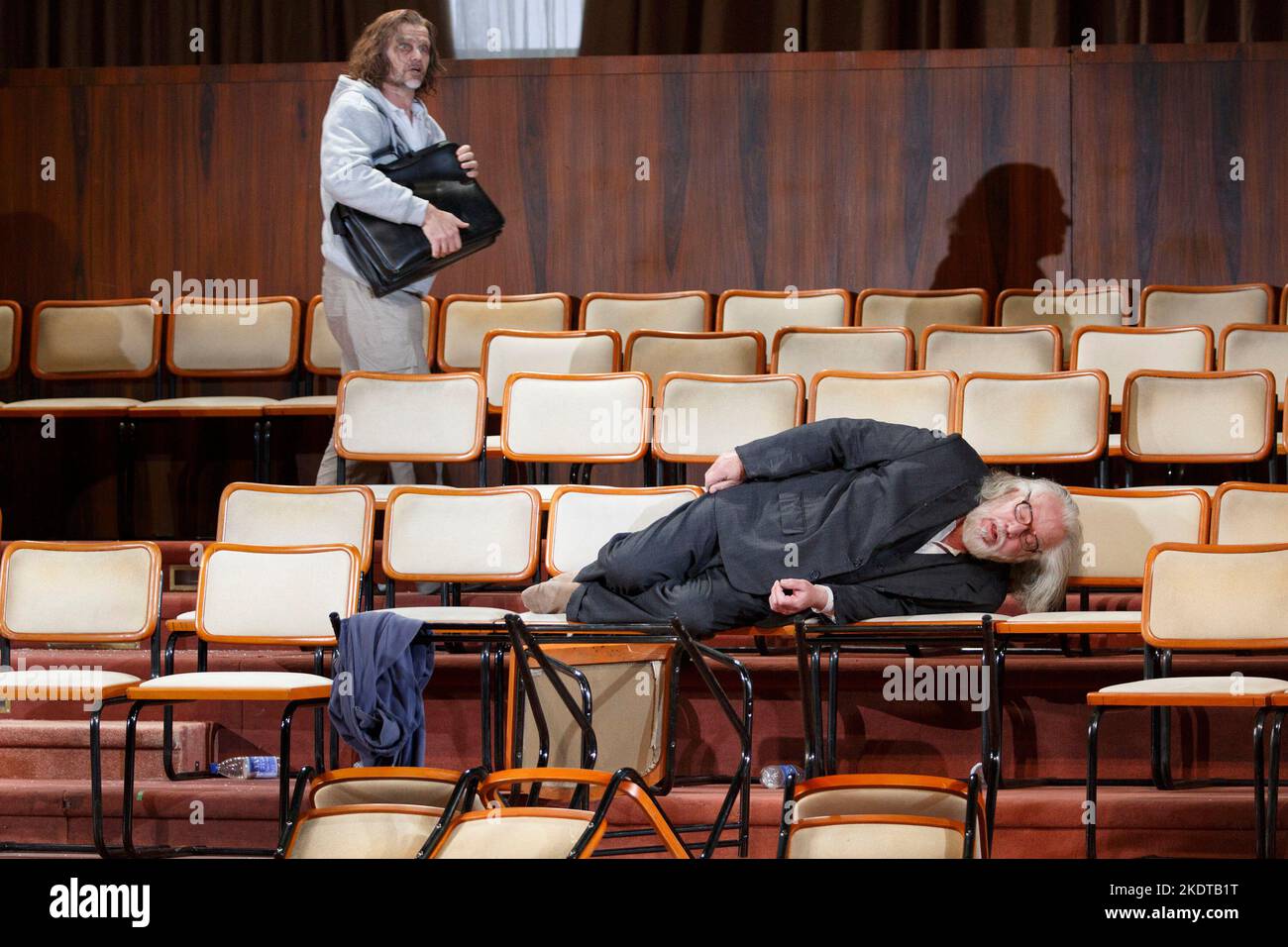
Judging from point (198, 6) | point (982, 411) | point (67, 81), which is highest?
point (198, 6)

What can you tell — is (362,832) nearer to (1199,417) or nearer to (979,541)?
(979,541)

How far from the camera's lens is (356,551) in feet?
10.1

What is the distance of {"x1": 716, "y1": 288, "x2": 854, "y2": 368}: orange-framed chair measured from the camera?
482cm

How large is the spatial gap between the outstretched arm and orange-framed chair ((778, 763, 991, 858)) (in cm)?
83

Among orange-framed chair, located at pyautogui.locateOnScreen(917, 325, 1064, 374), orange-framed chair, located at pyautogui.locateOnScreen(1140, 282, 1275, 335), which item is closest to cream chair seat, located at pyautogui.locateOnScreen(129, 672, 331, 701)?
orange-framed chair, located at pyautogui.locateOnScreen(917, 325, 1064, 374)

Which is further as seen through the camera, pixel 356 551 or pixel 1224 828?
pixel 356 551

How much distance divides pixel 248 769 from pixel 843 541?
4.19 feet

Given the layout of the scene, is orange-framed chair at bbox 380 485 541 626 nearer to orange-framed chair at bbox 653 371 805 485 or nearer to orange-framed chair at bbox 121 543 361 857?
orange-framed chair at bbox 121 543 361 857

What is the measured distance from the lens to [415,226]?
383cm

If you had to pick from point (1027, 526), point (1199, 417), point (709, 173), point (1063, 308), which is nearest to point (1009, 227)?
point (1063, 308)
